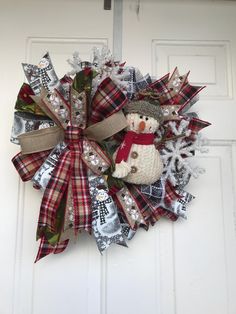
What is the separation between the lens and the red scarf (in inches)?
27.5

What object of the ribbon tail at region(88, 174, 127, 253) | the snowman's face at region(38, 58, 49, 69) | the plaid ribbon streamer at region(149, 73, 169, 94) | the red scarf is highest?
the snowman's face at region(38, 58, 49, 69)

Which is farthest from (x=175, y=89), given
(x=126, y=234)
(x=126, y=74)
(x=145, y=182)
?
(x=126, y=234)

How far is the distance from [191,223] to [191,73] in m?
0.40

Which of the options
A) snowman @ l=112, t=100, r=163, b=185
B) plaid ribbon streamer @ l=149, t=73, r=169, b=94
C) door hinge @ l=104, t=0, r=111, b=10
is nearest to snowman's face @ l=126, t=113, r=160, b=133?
snowman @ l=112, t=100, r=163, b=185

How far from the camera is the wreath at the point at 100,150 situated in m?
0.67

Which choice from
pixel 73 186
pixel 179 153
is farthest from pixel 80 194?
pixel 179 153

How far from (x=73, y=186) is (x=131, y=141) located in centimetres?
16

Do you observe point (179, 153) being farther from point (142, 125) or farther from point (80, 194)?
point (80, 194)

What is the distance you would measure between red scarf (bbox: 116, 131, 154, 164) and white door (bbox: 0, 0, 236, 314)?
197mm

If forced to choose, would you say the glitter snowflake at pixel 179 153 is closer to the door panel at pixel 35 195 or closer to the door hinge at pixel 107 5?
the door panel at pixel 35 195

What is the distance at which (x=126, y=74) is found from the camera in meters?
0.71

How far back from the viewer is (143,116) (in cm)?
70

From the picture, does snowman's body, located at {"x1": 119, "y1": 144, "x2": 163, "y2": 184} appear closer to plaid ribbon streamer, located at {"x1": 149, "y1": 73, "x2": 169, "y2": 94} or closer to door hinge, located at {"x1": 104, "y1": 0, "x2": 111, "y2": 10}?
plaid ribbon streamer, located at {"x1": 149, "y1": 73, "x2": 169, "y2": 94}

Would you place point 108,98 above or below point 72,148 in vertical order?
above
